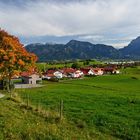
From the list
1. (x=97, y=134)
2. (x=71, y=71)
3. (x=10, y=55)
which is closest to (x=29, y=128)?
(x=97, y=134)

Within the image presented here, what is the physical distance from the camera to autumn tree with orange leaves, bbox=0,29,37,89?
64250 millimetres

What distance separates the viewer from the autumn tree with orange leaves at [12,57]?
211ft

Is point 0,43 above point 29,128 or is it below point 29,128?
above

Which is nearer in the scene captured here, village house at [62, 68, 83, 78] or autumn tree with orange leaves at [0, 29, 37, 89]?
autumn tree with orange leaves at [0, 29, 37, 89]

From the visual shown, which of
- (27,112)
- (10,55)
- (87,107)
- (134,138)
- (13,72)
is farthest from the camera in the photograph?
(13,72)

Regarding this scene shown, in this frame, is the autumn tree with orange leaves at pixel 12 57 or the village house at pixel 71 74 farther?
the village house at pixel 71 74

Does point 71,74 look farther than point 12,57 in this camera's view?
Yes

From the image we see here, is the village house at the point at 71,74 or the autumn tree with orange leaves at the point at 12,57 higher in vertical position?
the autumn tree with orange leaves at the point at 12,57

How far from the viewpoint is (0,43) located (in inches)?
2564

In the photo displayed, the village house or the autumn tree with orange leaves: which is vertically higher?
the autumn tree with orange leaves

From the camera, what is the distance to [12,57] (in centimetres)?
6456

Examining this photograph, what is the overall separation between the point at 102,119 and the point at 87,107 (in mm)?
8534

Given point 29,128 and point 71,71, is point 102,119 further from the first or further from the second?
point 71,71

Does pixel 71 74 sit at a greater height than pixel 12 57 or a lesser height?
lesser
